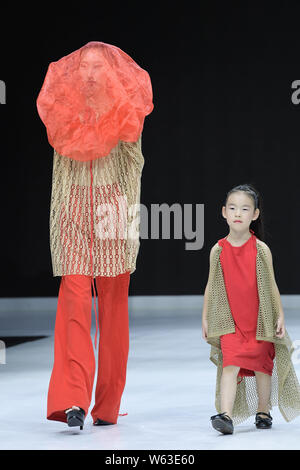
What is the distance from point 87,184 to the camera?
2.70m

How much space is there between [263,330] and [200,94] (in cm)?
595

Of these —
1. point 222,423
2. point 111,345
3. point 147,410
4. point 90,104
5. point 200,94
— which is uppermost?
point 200,94

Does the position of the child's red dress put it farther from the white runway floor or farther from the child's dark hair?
the white runway floor

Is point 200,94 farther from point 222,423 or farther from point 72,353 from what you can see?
point 222,423

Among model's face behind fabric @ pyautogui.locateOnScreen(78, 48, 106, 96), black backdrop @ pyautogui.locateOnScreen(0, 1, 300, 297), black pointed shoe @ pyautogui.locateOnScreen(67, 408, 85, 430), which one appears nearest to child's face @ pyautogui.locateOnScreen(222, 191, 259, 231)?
model's face behind fabric @ pyautogui.locateOnScreen(78, 48, 106, 96)

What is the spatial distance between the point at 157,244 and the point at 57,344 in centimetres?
571

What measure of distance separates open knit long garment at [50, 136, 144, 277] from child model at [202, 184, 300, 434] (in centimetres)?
29

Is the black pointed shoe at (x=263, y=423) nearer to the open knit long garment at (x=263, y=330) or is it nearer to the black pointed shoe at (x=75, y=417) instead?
the open knit long garment at (x=263, y=330)

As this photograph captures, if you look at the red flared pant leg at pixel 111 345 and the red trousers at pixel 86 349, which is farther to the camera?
the red flared pant leg at pixel 111 345

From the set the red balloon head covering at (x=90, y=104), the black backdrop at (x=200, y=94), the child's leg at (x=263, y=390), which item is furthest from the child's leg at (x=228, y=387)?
the black backdrop at (x=200, y=94)

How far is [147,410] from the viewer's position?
2988 mm

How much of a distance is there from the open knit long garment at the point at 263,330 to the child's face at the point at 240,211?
80mm

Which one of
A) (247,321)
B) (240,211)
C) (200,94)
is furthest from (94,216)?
(200,94)

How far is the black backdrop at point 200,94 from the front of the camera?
827 cm
